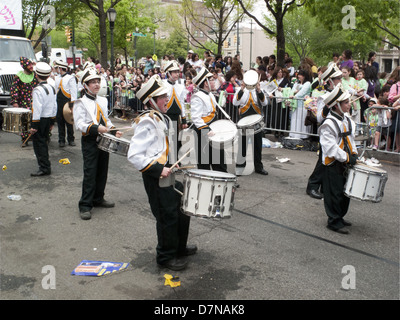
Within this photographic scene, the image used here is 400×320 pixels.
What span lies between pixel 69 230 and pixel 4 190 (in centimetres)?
234

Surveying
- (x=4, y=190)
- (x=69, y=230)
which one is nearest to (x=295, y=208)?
(x=69, y=230)

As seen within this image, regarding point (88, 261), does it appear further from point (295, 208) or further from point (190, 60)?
point (190, 60)

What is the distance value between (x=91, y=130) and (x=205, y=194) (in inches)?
99.0

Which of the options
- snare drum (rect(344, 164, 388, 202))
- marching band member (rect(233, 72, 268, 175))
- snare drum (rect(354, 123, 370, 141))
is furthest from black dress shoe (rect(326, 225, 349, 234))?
snare drum (rect(354, 123, 370, 141))

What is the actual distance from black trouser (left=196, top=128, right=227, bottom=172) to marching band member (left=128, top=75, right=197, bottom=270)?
248 centimetres

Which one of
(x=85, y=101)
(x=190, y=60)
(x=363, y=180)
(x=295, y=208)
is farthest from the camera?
(x=190, y=60)

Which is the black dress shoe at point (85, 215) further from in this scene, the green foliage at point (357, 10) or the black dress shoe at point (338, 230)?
the green foliage at point (357, 10)

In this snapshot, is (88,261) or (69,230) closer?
(88,261)

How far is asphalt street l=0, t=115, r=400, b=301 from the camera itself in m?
4.38

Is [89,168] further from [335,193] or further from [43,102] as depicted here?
[335,193]

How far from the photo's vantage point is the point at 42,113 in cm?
828

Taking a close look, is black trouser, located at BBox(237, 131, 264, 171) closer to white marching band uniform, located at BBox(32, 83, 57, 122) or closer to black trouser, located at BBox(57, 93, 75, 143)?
white marching band uniform, located at BBox(32, 83, 57, 122)

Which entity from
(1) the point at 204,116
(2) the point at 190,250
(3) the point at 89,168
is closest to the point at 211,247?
(2) the point at 190,250

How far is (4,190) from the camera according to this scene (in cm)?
757
